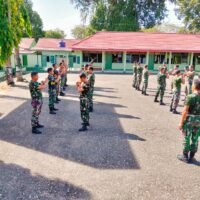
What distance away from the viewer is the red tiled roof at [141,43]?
2573 cm

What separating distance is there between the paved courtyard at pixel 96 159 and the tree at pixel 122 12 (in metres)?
31.5

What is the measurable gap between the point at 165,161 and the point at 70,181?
2.29 m

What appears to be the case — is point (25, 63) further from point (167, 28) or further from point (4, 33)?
point (167, 28)

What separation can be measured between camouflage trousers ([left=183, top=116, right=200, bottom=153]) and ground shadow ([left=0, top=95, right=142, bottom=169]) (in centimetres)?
124

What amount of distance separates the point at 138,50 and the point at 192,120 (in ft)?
70.8

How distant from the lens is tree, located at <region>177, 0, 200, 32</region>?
3749cm

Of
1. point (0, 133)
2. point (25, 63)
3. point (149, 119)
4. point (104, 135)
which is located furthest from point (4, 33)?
point (25, 63)

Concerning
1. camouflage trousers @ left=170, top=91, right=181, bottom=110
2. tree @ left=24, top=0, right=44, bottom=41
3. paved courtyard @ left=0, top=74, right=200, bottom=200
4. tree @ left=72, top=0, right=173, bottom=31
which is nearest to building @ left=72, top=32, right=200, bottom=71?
tree @ left=72, top=0, right=173, bottom=31

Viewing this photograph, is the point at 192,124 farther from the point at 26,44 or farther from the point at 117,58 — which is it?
the point at 26,44

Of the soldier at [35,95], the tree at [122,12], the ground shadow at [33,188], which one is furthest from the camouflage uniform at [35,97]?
the tree at [122,12]

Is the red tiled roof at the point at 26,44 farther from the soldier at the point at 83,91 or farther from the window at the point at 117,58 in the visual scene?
the soldier at the point at 83,91

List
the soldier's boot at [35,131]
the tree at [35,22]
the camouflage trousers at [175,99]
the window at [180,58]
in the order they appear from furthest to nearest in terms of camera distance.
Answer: the tree at [35,22] < the window at [180,58] < the camouflage trousers at [175,99] < the soldier's boot at [35,131]

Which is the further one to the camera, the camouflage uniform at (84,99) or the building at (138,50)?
the building at (138,50)

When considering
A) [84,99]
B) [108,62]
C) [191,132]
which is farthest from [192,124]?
[108,62]
